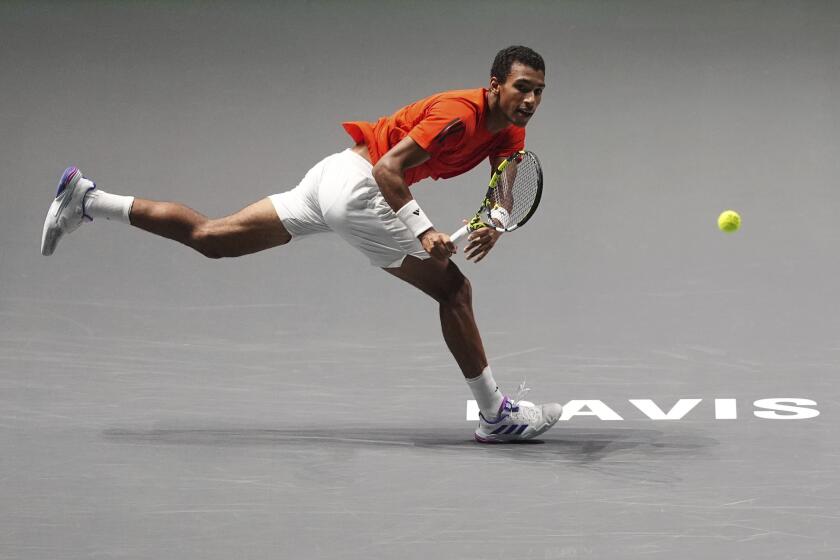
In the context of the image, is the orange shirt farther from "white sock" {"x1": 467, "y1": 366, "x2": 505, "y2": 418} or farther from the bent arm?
"white sock" {"x1": 467, "y1": 366, "x2": 505, "y2": 418}

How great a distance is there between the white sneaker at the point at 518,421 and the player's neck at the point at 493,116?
0.98 m

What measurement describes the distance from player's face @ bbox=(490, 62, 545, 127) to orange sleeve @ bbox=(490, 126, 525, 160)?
23 centimetres

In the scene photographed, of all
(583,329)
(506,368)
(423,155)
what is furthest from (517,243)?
(423,155)

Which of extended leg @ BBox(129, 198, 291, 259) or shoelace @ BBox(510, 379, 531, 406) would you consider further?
extended leg @ BBox(129, 198, 291, 259)

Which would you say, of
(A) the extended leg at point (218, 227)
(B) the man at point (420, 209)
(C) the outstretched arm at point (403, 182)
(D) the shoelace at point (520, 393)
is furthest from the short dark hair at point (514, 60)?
(D) the shoelace at point (520, 393)

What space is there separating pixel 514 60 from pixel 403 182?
60 centimetres

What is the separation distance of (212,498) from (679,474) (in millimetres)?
1499

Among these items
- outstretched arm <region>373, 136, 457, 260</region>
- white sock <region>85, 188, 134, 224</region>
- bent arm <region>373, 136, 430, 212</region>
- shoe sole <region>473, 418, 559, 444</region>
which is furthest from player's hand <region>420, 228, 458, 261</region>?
white sock <region>85, 188, 134, 224</region>

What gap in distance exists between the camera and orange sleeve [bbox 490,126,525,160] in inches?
215

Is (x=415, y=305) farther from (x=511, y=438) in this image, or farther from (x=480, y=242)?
(x=480, y=242)

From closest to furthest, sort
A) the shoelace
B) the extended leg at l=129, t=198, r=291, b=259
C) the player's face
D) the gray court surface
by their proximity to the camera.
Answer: the gray court surface < the player's face < the shoelace < the extended leg at l=129, t=198, r=291, b=259

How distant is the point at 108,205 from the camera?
5824 millimetres

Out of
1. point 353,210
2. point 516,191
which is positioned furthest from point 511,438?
point 353,210

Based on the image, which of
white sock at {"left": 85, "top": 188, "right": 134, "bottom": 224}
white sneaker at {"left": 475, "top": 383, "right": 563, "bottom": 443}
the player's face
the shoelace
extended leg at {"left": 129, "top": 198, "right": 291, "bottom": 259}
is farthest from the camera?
white sock at {"left": 85, "top": 188, "right": 134, "bottom": 224}
